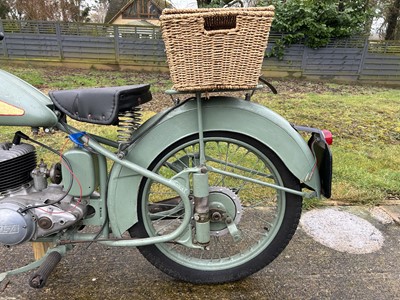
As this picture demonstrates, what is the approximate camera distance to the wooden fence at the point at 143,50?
32.5 feet

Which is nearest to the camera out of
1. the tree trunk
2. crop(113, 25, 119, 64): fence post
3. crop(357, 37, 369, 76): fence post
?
crop(357, 37, 369, 76): fence post

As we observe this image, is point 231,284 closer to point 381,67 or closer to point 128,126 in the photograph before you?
point 128,126

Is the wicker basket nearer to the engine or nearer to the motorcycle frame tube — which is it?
the motorcycle frame tube

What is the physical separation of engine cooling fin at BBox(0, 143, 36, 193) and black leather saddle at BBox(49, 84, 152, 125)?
1.02 ft

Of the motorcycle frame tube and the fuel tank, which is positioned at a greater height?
the fuel tank

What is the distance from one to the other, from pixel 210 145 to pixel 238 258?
1.84 m

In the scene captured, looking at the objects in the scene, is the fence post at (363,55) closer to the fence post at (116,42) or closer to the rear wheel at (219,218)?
the fence post at (116,42)

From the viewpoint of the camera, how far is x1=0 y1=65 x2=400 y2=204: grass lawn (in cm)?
313

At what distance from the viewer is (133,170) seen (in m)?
1.69

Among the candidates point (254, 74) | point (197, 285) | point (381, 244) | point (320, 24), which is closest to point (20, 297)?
point (197, 285)

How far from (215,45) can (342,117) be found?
15.5 feet

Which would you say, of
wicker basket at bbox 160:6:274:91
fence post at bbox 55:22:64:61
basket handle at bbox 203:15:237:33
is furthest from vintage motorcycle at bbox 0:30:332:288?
fence post at bbox 55:22:64:61

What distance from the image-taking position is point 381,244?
2309 mm

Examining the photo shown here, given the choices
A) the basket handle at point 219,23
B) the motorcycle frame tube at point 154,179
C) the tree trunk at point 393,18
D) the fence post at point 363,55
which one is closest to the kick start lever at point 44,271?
the motorcycle frame tube at point 154,179
